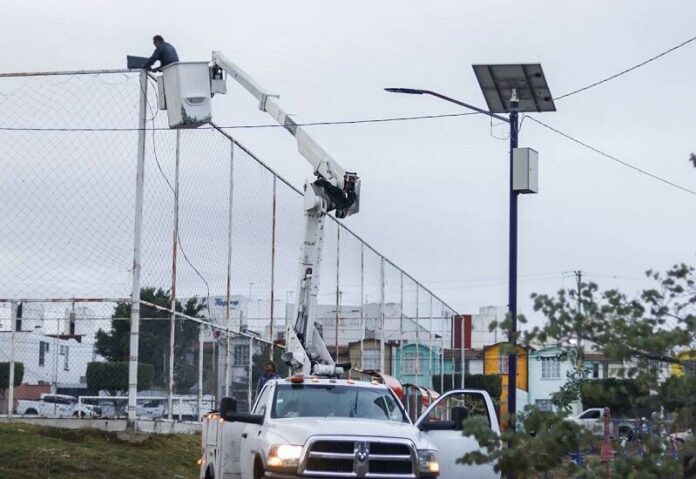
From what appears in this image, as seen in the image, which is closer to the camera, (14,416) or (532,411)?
(532,411)

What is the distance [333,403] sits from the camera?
55.1 ft

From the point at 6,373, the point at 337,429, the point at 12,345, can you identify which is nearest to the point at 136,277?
the point at 12,345

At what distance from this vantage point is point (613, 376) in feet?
36.6

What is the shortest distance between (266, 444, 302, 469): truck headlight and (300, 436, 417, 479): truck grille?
128 millimetres

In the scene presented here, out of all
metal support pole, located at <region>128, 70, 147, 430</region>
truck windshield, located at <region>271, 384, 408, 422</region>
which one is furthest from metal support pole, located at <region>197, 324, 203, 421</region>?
truck windshield, located at <region>271, 384, 408, 422</region>

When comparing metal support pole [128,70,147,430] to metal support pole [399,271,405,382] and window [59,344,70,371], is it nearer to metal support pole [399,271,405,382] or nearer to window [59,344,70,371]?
window [59,344,70,371]

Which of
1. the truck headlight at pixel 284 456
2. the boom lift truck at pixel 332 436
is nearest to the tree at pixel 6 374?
the boom lift truck at pixel 332 436

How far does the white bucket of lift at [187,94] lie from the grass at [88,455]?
5380 mm

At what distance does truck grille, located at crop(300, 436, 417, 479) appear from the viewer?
589 inches

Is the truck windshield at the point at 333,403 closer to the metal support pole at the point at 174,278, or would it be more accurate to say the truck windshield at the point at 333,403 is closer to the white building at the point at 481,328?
the metal support pole at the point at 174,278

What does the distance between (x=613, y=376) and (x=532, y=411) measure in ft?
2.38

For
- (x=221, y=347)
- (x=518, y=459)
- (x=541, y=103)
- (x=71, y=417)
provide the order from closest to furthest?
(x=518, y=459) → (x=71, y=417) → (x=541, y=103) → (x=221, y=347)

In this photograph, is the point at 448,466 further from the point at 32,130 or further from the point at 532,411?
the point at 32,130

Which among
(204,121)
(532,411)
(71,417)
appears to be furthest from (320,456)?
(204,121)
